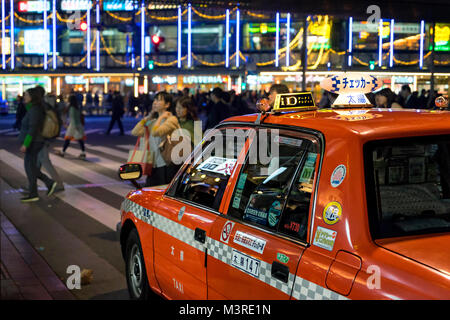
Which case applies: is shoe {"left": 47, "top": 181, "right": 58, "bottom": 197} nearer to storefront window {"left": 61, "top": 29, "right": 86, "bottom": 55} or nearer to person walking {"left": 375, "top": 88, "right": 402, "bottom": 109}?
person walking {"left": 375, "top": 88, "right": 402, "bottom": 109}

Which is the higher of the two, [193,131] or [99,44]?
[99,44]

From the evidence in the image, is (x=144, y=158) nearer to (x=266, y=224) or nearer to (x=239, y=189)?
(x=239, y=189)

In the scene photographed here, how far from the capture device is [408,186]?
3.42m

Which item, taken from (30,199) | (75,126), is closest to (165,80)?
(75,126)

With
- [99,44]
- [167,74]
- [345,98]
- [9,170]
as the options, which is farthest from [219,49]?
[345,98]

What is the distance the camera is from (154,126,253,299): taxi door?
3977 mm

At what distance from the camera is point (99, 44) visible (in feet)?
160

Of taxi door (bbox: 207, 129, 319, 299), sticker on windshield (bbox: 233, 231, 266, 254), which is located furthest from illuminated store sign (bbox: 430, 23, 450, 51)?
sticker on windshield (bbox: 233, 231, 266, 254)

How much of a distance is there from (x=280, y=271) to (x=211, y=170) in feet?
4.73

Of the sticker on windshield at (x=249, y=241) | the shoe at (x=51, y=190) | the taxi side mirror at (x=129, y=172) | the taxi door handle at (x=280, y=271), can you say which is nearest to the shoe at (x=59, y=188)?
the shoe at (x=51, y=190)

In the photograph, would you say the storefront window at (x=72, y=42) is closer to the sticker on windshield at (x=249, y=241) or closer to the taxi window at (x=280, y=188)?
the taxi window at (x=280, y=188)

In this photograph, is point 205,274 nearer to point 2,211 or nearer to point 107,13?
point 2,211

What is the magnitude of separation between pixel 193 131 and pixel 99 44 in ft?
138

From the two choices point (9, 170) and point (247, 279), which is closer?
point (247, 279)
